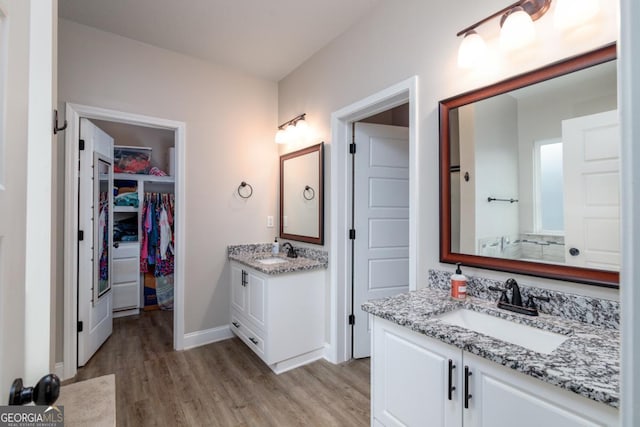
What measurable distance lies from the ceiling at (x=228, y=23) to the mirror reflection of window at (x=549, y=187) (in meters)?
1.57

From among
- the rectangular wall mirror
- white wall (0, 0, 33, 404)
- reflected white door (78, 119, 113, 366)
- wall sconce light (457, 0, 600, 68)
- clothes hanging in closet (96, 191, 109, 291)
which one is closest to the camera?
white wall (0, 0, 33, 404)

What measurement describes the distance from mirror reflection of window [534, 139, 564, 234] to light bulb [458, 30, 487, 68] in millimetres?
520

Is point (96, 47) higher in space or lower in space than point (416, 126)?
higher

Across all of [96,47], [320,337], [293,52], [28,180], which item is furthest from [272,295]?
[96,47]

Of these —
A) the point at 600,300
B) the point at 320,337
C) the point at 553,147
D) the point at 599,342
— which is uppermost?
the point at 553,147

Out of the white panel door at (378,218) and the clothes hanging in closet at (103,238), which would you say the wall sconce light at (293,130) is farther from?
the clothes hanging in closet at (103,238)

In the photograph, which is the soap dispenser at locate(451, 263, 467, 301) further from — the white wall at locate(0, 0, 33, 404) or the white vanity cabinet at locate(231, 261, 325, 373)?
the white wall at locate(0, 0, 33, 404)

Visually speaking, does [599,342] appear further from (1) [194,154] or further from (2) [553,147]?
(1) [194,154]

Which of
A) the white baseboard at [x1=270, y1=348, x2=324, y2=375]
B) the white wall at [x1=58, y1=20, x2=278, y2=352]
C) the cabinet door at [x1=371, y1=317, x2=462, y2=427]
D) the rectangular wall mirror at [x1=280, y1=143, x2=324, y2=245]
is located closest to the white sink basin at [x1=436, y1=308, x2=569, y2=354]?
the cabinet door at [x1=371, y1=317, x2=462, y2=427]

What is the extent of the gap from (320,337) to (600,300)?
6.61ft

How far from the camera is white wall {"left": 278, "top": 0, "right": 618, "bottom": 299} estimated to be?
135 centimetres

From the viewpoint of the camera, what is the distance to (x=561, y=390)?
0.89 meters

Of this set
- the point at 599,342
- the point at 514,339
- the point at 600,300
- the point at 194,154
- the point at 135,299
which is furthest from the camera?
the point at 135,299

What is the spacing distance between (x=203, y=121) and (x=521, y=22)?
8.53 feet
